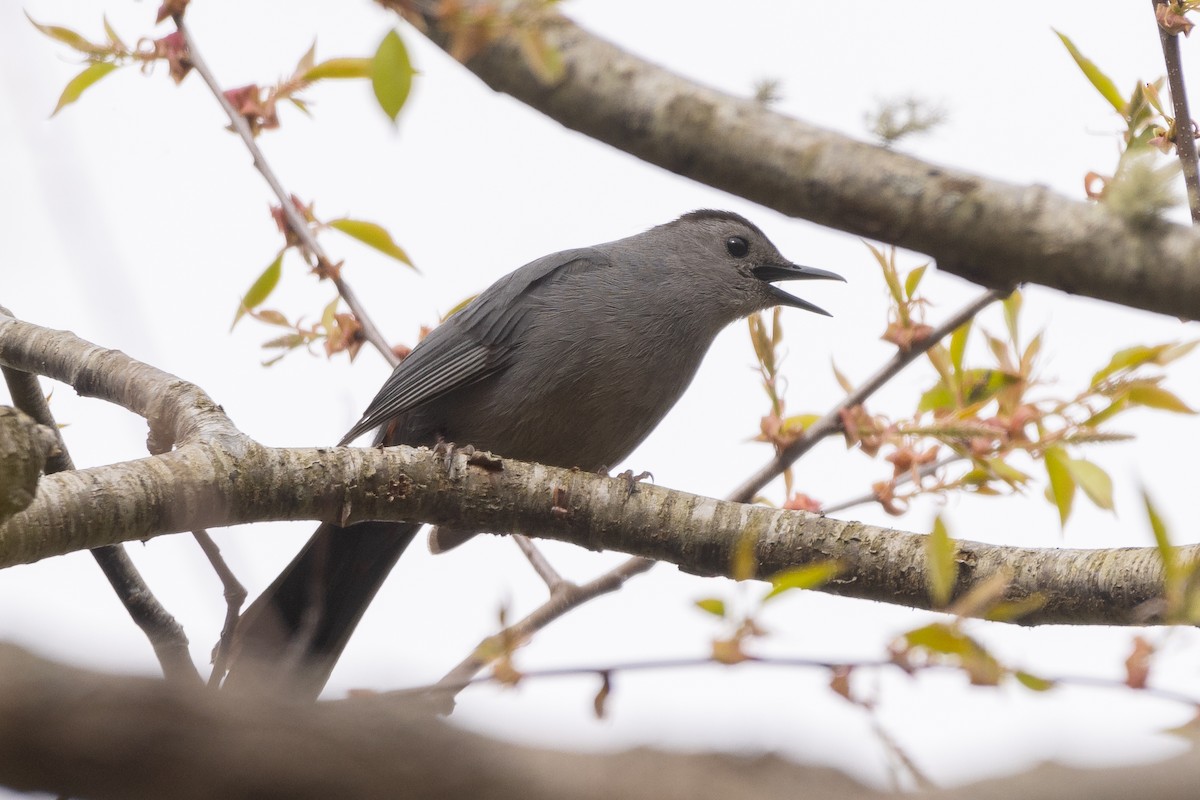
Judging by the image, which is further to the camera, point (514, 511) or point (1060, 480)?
point (514, 511)

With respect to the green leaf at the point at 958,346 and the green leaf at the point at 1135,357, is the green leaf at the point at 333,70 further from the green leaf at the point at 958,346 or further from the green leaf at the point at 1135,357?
the green leaf at the point at 1135,357

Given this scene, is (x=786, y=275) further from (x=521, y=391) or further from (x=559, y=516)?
(x=559, y=516)

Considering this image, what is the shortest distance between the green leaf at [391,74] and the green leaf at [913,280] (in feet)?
7.41

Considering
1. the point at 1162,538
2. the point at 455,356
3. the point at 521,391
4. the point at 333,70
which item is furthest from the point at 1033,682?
the point at 455,356

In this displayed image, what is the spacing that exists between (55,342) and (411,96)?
2820mm

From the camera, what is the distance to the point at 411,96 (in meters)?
1.86

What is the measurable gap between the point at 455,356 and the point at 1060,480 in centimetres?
275

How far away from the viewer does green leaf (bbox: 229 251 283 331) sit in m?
4.33

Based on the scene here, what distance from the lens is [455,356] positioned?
5.30m

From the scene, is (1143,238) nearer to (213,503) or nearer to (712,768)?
(712,768)

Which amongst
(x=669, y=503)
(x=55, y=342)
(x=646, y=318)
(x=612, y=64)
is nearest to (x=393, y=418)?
(x=646, y=318)

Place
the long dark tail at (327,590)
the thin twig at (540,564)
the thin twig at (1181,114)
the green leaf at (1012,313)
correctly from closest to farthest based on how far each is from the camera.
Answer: the thin twig at (1181,114), the green leaf at (1012,313), the thin twig at (540,564), the long dark tail at (327,590)

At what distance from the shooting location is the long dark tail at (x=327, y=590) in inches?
185

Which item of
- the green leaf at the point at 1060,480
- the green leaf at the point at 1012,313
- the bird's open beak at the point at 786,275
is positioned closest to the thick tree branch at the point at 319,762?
the green leaf at the point at 1060,480
